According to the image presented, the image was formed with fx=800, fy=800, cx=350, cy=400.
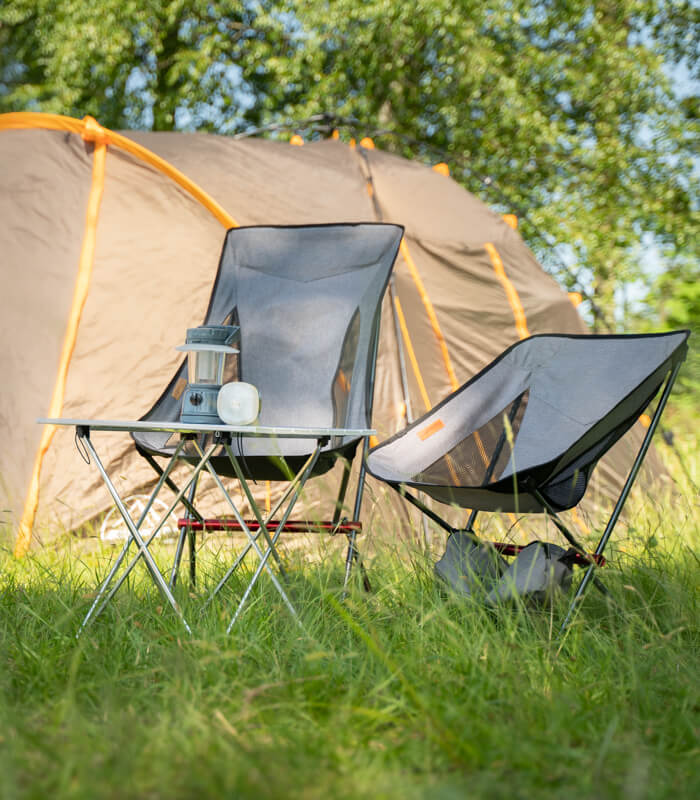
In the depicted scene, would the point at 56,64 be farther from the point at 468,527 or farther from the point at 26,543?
the point at 468,527

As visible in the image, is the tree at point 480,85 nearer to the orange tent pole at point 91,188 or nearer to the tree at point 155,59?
the tree at point 155,59

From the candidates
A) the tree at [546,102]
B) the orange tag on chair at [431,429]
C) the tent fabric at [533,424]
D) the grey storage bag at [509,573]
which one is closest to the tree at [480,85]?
the tree at [546,102]

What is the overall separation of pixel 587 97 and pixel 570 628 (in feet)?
27.4

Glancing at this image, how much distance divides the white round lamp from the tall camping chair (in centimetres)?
39

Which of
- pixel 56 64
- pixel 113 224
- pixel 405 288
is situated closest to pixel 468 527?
pixel 405 288

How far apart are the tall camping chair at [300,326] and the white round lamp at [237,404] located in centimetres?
39

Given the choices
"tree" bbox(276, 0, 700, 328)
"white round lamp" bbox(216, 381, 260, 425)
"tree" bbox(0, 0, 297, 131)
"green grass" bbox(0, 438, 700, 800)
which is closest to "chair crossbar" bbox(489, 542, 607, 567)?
"green grass" bbox(0, 438, 700, 800)

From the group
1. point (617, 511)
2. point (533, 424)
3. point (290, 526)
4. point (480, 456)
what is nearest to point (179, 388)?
point (290, 526)

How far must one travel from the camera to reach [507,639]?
4.93ft

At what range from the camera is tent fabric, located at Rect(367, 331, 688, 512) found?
5.79 feet

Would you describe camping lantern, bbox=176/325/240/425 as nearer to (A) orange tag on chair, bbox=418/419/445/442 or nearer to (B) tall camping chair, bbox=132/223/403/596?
(B) tall camping chair, bbox=132/223/403/596

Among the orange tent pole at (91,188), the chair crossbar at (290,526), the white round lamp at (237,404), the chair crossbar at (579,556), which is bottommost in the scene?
the chair crossbar at (290,526)

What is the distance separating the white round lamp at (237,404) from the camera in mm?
1741

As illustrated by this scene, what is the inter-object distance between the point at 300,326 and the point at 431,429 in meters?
0.63
